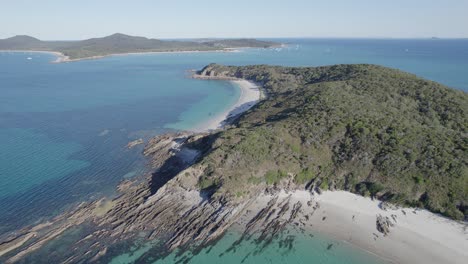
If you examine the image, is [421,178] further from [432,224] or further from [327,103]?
[327,103]

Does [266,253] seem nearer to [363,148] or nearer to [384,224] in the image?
[384,224]

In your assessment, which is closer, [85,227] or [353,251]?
[353,251]

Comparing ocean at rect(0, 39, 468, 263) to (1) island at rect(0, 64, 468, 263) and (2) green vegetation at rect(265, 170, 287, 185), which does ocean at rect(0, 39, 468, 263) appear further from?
(2) green vegetation at rect(265, 170, 287, 185)

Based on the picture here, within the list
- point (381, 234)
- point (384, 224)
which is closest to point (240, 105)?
point (384, 224)

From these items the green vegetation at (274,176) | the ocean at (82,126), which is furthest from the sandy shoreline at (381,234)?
the ocean at (82,126)

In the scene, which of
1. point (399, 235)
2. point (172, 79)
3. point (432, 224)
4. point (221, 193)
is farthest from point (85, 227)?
point (172, 79)

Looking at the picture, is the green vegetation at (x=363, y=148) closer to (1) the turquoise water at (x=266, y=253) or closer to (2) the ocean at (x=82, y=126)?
(1) the turquoise water at (x=266, y=253)
